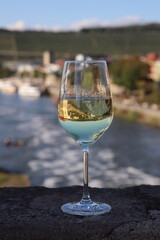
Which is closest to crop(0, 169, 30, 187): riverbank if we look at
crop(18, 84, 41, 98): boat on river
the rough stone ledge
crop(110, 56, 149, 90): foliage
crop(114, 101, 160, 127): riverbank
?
the rough stone ledge

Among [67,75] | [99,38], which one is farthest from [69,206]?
[99,38]

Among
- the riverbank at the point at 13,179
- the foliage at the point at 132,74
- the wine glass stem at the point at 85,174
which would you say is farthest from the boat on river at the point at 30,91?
the wine glass stem at the point at 85,174

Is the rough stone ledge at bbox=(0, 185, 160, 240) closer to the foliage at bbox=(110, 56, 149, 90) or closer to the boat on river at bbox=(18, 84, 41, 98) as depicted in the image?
the foliage at bbox=(110, 56, 149, 90)

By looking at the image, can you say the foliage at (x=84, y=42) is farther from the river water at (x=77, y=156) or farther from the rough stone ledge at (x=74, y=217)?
the rough stone ledge at (x=74, y=217)

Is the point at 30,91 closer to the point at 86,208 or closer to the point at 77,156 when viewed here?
the point at 77,156

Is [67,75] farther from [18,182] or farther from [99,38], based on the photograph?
[99,38]
